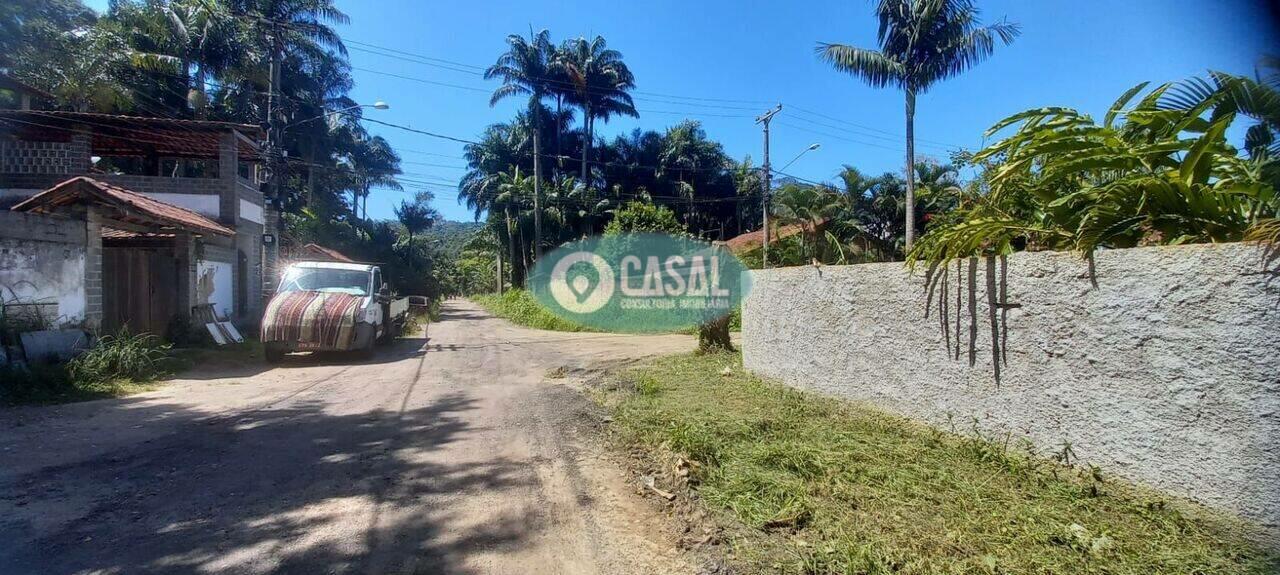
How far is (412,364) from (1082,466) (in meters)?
10.6

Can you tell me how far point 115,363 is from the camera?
9148mm

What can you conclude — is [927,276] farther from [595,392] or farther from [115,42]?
[115,42]

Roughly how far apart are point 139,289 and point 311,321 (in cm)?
389

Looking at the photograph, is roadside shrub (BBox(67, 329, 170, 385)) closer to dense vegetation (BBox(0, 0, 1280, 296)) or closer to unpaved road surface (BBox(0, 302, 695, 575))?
unpaved road surface (BBox(0, 302, 695, 575))

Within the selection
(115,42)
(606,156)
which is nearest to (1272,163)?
(115,42)

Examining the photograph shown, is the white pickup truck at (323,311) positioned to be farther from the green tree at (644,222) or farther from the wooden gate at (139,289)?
the green tree at (644,222)

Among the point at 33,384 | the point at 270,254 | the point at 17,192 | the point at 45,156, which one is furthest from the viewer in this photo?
the point at 270,254

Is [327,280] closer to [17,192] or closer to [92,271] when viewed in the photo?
[92,271]

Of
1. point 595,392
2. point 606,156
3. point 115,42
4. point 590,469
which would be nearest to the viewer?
point 590,469

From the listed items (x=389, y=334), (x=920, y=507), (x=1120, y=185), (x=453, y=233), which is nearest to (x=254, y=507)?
(x=920, y=507)

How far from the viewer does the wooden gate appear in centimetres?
1165

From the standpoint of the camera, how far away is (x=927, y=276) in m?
5.23

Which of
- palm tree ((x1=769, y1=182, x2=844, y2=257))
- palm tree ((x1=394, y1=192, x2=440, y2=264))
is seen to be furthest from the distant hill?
palm tree ((x1=769, y1=182, x2=844, y2=257))

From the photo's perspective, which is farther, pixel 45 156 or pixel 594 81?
pixel 594 81
